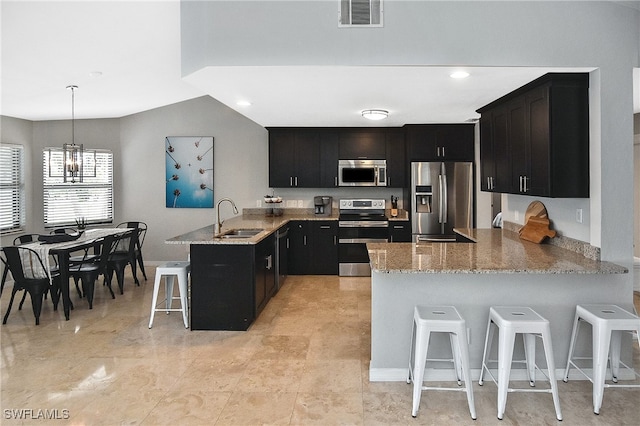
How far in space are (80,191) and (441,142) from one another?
5.75 metres

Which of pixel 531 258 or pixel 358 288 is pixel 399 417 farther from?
pixel 358 288

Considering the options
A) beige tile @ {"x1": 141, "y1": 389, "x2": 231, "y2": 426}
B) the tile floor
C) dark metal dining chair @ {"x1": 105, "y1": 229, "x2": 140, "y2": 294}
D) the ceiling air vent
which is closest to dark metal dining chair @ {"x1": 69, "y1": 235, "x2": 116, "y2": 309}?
dark metal dining chair @ {"x1": 105, "y1": 229, "x2": 140, "y2": 294}

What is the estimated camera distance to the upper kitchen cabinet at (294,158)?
22.4ft

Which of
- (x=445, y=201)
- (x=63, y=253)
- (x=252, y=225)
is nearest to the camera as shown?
(x=63, y=253)

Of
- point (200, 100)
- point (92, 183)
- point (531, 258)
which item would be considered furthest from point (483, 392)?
point (92, 183)

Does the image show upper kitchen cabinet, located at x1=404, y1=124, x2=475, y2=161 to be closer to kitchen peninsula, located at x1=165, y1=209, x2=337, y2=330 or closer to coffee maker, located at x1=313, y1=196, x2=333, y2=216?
coffee maker, located at x1=313, y1=196, x2=333, y2=216

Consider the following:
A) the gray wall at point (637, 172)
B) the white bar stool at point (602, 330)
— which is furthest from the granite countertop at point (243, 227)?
the gray wall at point (637, 172)

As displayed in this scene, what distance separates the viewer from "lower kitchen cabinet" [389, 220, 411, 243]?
6.54 metres

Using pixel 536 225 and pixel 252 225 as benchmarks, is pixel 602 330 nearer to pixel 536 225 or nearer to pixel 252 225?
pixel 536 225

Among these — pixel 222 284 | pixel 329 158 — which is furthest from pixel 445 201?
pixel 222 284

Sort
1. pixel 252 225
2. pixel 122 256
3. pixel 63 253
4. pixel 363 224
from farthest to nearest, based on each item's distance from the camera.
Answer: pixel 363 224 → pixel 122 256 → pixel 252 225 → pixel 63 253

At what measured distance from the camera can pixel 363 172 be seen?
6797 millimetres

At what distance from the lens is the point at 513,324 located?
2641 millimetres

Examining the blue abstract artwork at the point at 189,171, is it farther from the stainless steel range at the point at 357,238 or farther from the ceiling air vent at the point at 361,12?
the ceiling air vent at the point at 361,12
